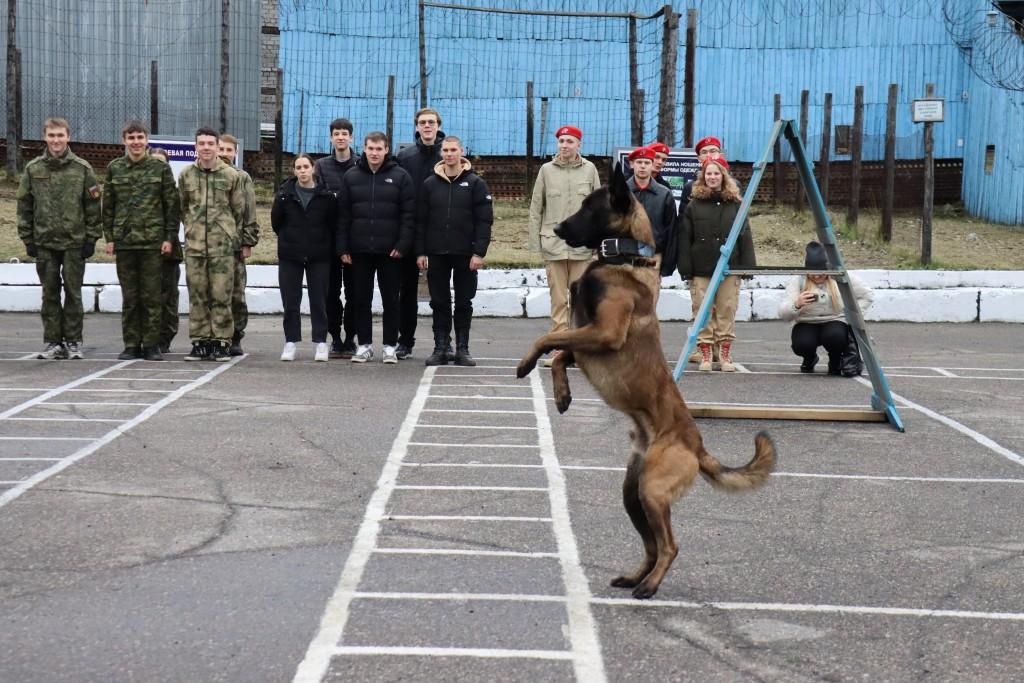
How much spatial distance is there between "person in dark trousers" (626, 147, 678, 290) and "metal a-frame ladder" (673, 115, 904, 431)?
7.14ft

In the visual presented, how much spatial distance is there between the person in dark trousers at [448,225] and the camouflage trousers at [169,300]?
93.4 inches

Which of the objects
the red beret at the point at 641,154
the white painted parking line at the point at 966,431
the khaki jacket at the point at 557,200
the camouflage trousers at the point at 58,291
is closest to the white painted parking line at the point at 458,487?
the white painted parking line at the point at 966,431

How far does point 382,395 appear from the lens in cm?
1032

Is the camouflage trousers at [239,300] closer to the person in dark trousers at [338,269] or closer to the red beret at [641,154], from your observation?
the person in dark trousers at [338,269]

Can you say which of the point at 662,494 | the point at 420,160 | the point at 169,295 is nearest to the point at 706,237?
the point at 420,160

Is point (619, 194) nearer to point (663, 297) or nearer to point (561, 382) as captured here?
point (561, 382)

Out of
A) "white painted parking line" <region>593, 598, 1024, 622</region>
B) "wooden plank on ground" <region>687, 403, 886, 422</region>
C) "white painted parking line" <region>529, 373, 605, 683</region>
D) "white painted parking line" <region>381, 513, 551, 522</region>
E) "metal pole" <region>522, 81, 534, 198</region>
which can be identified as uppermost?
"metal pole" <region>522, 81, 534, 198</region>

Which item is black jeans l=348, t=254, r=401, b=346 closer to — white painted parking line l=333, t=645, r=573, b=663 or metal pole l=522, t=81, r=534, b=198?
white painted parking line l=333, t=645, r=573, b=663

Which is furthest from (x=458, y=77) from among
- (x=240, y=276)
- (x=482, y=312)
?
(x=240, y=276)

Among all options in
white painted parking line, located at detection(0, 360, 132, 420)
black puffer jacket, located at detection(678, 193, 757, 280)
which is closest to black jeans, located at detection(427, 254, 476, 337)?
black puffer jacket, located at detection(678, 193, 757, 280)

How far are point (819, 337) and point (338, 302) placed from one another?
4.41 meters

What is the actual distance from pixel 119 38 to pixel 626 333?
20.4m

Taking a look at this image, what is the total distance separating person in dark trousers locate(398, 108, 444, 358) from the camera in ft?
40.8

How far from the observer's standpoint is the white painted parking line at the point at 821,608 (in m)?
5.08
